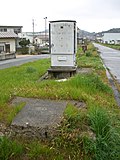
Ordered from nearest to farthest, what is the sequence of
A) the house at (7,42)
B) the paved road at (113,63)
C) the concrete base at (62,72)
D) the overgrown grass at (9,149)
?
the overgrown grass at (9,149) → the concrete base at (62,72) → the paved road at (113,63) → the house at (7,42)

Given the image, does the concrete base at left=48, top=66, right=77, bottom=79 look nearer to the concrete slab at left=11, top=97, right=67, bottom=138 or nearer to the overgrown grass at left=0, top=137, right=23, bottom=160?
the concrete slab at left=11, top=97, right=67, bottom=138

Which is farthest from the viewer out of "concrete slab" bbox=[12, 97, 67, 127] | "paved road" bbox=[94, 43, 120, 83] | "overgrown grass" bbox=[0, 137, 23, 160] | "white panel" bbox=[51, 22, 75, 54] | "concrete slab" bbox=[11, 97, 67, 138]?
"paved road" bbox=[94, 43, 120, 83]

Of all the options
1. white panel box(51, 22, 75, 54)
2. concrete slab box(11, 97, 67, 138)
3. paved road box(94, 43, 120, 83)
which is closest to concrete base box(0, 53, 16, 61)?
paved road box(94, 43, 120, 83)

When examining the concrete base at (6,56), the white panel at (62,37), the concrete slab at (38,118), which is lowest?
the concrete slab at (38,118)

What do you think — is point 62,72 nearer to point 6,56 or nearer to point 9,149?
point 9,149

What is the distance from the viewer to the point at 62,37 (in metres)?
11.9

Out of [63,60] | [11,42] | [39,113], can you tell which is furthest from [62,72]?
[11,42]

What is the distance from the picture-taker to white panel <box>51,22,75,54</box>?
11.9 metres

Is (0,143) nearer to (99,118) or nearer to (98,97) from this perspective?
(99,118)

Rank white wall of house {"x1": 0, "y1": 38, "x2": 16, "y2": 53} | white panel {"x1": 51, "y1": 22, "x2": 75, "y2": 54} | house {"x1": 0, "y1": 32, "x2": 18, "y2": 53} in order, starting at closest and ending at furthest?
white panel {"x1": 51, "y1": 22, "x2": 75, "y2": 54}, house {"x1": 0, "y1": 32, "x2": 18, "y2": 53}, white wall of house {"x1": 0, "y1": 38, "x2": 16, "y2": 53}

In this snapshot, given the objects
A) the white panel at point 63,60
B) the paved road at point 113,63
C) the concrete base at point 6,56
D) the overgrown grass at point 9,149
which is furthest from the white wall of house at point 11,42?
the overgrown grass at point 9,149

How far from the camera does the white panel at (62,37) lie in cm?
1186

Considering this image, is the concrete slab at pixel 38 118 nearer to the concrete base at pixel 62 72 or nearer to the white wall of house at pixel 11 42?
the concrete base at pixel 62 72

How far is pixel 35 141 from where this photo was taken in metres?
4.54
